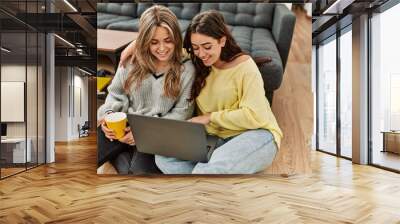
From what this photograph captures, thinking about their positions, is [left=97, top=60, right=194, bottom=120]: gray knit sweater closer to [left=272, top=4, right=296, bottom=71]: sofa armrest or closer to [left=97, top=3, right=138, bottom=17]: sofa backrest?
[left=97, top=3, right=138, bottom=17]: sofa backrest

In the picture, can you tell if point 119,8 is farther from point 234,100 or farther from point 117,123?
point 234,100

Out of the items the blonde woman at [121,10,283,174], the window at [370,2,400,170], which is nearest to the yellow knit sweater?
the blonde woman at [121,10,283,174]

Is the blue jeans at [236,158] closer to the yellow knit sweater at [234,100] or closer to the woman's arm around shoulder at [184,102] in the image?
the yellow knit sweater at [234,100]

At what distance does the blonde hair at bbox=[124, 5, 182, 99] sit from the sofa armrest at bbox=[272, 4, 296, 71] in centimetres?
140

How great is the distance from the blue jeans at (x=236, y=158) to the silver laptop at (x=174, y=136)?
134 mm

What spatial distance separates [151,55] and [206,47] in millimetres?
783

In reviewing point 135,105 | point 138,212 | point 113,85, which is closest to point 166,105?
point 135,105

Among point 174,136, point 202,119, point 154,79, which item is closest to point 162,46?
point 154,79

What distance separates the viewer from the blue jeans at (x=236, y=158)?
562 cm

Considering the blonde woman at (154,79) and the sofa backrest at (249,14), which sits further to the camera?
the sofa backrest at (249,14)

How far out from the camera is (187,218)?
12.3 ft

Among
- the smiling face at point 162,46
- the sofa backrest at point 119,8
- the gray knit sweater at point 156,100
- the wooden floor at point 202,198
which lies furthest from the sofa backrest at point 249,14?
the wooden floor at point 202,198

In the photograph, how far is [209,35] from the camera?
5664 millimetres

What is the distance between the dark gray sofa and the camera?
18.8ft
